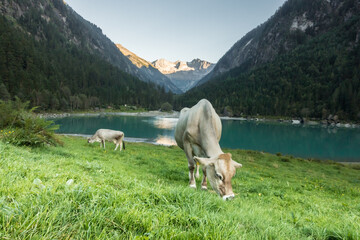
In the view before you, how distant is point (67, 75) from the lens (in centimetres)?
15388

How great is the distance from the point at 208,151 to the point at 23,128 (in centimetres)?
952

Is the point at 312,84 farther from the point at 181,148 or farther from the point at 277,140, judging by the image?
the point at 181,148

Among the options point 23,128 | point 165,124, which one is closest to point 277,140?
point 165,124

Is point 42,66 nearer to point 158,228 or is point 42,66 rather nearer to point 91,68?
point 91,68

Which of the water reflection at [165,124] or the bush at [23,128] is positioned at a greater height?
the bush at [23,128]

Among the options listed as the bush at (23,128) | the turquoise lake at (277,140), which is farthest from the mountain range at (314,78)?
the bush at (23,128)

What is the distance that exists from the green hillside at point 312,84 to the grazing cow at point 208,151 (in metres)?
124

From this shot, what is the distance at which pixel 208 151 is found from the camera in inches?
224

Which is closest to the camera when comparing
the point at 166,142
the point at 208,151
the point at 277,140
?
the point at 208,151

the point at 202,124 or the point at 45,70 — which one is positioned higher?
the point at 45,70

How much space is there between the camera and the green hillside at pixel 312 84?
339 ft

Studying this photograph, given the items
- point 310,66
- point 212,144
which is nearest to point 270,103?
point 310,66

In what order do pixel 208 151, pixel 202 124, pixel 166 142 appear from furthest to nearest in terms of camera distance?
pixel 166 142, pixel 202 124, pixel 208 151

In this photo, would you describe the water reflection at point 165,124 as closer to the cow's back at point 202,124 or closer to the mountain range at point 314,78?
the cow's back at point 202,124
